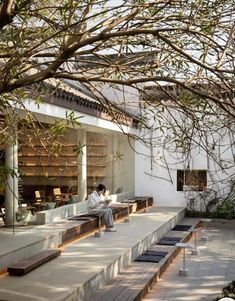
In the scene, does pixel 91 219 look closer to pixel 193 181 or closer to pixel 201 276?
pixel 201 276

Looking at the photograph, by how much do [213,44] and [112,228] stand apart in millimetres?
7831

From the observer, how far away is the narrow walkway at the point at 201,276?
6896 mm

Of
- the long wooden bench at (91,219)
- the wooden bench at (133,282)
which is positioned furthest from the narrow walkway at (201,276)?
the long wooden bench at (91,219)

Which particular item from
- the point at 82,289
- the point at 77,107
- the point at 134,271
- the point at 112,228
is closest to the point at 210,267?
the point at 134,271

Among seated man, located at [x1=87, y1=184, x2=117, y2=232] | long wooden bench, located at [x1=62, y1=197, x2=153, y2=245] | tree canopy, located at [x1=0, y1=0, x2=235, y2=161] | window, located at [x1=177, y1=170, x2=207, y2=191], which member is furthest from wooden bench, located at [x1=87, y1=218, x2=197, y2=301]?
window, located at [x1=177, y1=170, x2=207, y2=191]

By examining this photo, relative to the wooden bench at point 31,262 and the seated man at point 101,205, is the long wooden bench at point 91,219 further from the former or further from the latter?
the wooden bench at point 31,262

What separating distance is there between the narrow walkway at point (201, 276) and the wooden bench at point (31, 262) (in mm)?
1625

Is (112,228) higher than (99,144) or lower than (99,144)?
lower

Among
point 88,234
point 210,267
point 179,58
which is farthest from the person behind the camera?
point 88,234

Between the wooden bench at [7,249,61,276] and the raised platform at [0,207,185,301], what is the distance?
8 cm

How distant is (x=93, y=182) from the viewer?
1595 centimetres

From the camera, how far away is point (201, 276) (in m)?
8.05

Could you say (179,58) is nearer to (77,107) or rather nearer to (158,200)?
(77,107)

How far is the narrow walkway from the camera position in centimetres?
690
